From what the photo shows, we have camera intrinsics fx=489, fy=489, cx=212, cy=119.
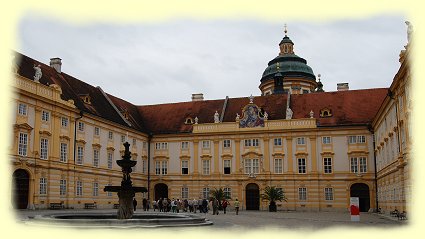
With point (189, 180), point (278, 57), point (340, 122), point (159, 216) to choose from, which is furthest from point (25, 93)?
point (278, 57)

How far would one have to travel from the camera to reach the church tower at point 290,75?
71750 millimetres

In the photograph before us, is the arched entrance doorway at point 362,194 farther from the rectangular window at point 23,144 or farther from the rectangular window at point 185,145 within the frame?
the rectangular window at point 23,144

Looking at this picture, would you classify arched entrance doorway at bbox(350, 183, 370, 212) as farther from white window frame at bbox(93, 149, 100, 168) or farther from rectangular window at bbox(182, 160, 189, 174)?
white window frame at bbox(93, 149, 100, 168)

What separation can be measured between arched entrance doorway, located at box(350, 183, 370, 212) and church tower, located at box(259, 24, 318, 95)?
931 inches

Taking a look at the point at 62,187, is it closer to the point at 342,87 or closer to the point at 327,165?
the point at 327,165

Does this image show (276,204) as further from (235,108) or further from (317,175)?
(235,108)

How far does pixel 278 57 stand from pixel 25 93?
162ft

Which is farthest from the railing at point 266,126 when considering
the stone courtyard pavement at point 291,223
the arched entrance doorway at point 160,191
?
the stone courtyard pavement at point 291,223

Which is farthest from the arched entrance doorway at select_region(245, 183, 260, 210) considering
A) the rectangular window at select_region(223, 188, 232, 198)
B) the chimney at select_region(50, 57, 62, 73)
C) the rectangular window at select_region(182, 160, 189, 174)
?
the chimney at select_region(50, 57, 62, 73)

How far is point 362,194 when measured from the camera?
4750 cm

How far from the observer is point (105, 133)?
150 feet

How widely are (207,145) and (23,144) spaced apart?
872 inches

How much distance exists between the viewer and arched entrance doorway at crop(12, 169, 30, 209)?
112 feet

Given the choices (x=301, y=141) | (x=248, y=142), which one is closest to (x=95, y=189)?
(x=248, y=142)
